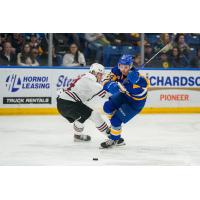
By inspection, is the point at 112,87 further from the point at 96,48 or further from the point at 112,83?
the point at 96,48

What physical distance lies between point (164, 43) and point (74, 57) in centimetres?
175

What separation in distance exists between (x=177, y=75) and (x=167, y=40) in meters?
0.81

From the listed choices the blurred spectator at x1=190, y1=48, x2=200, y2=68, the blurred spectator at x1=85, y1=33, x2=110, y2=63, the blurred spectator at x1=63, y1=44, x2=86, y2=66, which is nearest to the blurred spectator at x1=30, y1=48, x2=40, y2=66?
the blurred spectator at x1=63, y1=44, x2=86, y2=66

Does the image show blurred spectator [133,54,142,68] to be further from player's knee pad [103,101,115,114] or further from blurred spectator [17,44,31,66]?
player's knee pad [103,101,115,114]

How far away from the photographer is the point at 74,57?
34.0 feet

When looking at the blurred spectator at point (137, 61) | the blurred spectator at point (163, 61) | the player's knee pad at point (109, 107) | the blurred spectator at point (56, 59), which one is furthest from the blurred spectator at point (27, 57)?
the player's knee pad at point (109, 107)

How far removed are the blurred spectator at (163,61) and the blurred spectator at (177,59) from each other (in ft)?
0.30

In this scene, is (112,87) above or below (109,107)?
above

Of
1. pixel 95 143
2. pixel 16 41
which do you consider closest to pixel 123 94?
pixel 95 143

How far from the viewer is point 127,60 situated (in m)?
6.05

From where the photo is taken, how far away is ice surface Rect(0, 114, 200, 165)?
5.66 m

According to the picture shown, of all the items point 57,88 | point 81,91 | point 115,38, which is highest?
point 115,38

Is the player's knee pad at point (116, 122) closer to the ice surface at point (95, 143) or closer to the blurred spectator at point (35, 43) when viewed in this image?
the ice surface at point (95, 143)

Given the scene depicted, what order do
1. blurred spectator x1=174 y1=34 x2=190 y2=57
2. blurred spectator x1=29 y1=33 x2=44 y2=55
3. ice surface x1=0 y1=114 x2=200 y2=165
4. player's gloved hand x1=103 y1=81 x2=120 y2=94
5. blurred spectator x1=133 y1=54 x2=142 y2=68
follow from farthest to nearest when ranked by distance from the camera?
blurred spectator x1=174 y1=34 x2=190 y2=57 → blurred spectator x1=133 y1=54 x2=142 y2=68 → blurred spectator x1=29 y1=33 x2=44 y2=55 → player's gloved hand x1=103 y1=81 x2=120 y2=94 → ice surface x1=0 y1=114 x2=200 y2=165
